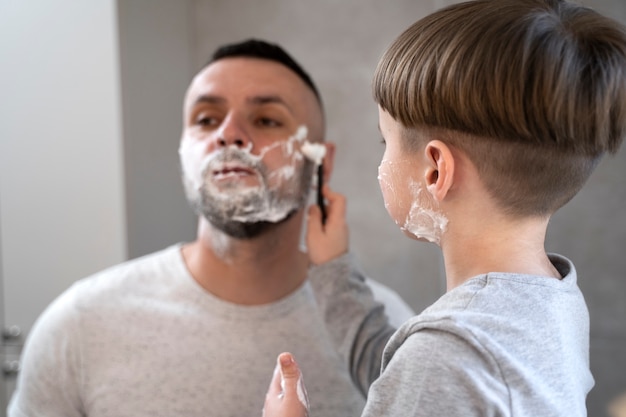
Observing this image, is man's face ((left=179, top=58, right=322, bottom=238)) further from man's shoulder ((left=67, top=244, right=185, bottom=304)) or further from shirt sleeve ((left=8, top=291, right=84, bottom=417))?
shirt sleeve ((left=8, top=291, right=84, bottom=417))

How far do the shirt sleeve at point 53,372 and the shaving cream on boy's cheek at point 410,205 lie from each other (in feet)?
1.97

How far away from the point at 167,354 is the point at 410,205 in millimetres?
532

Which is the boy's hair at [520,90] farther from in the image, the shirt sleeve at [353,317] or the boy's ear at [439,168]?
the shirt sleeve at [353,317]

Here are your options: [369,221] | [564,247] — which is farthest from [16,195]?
[564,247]

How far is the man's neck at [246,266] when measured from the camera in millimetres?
1099

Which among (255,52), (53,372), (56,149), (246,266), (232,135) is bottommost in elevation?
(53,372)

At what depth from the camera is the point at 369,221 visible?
153 centimetres

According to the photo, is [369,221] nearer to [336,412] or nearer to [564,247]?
[564,247]

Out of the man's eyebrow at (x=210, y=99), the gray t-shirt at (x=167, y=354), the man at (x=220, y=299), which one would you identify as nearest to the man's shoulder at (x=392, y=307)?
the man at (x=220, y=299)

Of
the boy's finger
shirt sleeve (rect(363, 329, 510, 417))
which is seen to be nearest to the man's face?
the boy's finger

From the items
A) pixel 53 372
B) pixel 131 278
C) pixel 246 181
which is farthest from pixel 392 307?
pixel 53 372

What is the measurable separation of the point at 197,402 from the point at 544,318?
570 mm

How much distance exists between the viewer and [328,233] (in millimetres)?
1024

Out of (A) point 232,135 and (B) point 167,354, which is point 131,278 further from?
(A) point 232,135
